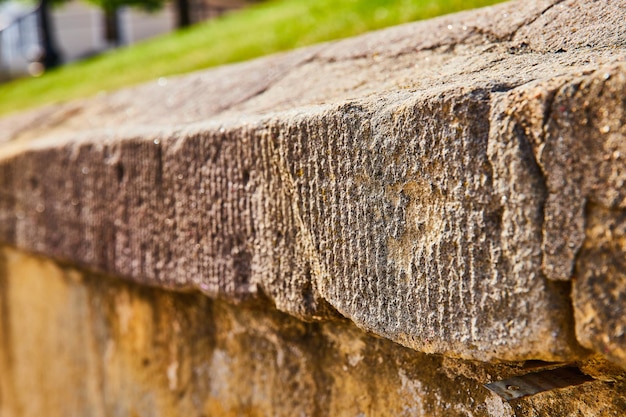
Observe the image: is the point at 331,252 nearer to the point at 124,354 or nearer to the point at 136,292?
the point at 136,292

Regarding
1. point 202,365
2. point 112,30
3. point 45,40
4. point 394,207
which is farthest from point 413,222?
point 112,30

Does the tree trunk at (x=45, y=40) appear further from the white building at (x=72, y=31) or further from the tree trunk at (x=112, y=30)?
the tree trunk at (x=112, y=30)

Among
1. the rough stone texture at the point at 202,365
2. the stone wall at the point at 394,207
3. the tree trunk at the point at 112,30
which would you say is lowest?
the tree trunk at the point at 112,30

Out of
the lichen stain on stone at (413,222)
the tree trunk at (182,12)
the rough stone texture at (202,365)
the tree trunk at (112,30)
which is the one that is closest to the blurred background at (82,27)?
the tree trunk at (112,30)

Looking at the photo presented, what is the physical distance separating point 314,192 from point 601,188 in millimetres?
462

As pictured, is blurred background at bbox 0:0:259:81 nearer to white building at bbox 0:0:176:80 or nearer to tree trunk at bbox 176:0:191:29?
white building at bbox 0:0:176:80

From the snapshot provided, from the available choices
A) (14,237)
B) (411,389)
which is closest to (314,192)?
(411,389)

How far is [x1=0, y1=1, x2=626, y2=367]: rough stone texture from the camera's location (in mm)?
748

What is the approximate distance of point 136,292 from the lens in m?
1.75

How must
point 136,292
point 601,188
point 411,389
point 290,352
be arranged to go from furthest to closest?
point 136,292 → point 290,352 → point 411,389 → point 601,188

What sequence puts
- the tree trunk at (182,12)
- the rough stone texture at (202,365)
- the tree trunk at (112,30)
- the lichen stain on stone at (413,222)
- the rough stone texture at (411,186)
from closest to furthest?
the rough stone texture at (411,186)
the lichen stain on stone at (413,222)
the rough stone texture at (202,365)
the tree trunk at (182,12)
the tree trunk at (112,30)

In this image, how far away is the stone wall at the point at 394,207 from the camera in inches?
29.7

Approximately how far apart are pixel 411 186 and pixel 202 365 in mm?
889

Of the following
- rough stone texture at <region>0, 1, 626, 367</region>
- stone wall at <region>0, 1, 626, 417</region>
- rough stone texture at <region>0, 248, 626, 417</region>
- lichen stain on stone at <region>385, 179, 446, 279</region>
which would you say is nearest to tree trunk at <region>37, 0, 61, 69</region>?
rough stone texture at <region>0, 248, 626, 417</region>
